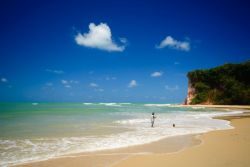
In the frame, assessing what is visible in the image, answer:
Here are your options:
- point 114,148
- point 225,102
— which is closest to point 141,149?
point 114,148

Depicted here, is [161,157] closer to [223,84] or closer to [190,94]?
[223,84]

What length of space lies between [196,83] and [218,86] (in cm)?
836

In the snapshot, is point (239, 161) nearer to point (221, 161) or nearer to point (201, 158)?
point (221, 161)

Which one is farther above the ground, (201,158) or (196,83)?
(196,83)

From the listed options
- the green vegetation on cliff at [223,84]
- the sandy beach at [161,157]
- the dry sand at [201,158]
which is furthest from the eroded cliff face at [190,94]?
the dry sand at [201,158]

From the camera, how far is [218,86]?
86.2 metres

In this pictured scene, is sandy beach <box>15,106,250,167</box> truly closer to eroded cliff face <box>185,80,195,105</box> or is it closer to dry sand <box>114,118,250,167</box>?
dry sand <box>114,118,250,167</box>

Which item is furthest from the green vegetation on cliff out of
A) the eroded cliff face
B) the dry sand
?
the dry sand

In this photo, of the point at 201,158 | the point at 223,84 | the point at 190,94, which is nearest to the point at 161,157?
the point at 201,158

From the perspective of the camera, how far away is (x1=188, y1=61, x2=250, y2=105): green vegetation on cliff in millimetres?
76812

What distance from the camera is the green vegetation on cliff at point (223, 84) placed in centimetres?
7681

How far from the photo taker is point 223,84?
273 feet

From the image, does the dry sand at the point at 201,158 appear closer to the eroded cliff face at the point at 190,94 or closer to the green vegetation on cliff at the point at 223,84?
the green vegetation on cliff at the point at 223,84

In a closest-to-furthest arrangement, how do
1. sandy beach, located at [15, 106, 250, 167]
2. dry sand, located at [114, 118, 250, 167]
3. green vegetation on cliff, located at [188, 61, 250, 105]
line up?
1. dry sand, located at [114, 118, 250, 167]
2. sandy beach, located at [15, 106, 250, 167]
3. green vegetation on cliff, located at [188, 61, 250, 105]
